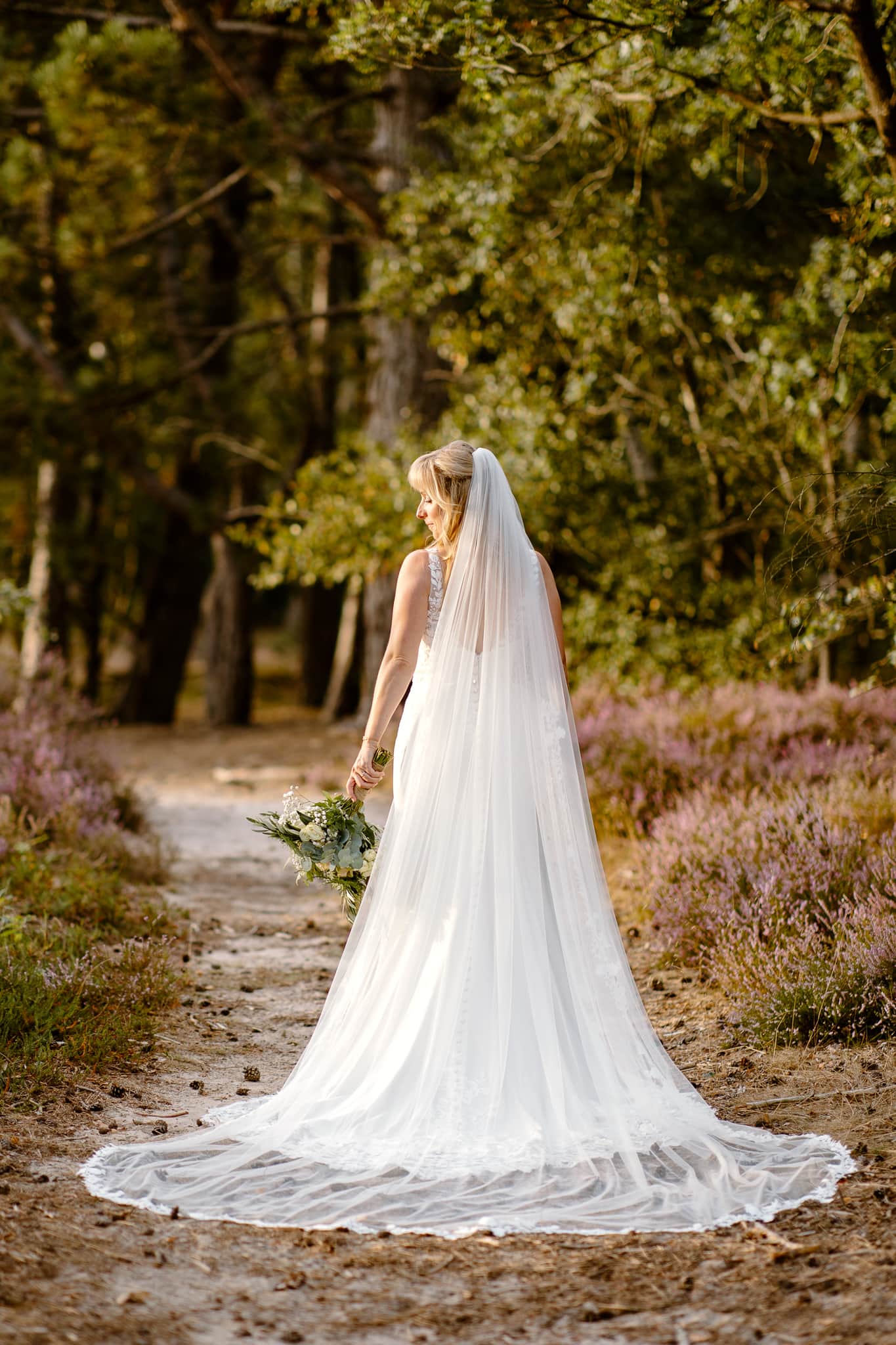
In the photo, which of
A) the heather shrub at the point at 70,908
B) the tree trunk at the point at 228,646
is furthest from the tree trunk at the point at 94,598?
the heather shrub at the point at 70,908

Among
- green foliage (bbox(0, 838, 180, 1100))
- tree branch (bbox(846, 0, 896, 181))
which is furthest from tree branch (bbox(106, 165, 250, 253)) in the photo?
tree branch (bbox(846, 0, 896, 181))

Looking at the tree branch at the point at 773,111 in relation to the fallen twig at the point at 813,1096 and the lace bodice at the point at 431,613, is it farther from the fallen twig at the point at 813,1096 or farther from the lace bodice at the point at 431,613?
the fallen twig at the point at 813,1096

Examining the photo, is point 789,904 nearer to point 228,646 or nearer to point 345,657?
point 228,646

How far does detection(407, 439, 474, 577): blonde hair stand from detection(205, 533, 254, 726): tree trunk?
45.6 ft

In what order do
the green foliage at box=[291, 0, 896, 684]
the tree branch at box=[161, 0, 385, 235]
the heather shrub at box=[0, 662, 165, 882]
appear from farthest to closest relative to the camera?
the tree branch at box=[161, 0, 385, 235] → the heather shrub at box=[0, 662, 165, 882] → the green foliage at box=[291, 0, 896, 684]

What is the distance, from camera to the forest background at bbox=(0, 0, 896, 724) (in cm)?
743

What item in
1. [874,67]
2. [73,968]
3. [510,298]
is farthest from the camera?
[510,298]

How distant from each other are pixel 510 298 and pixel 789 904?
689cm

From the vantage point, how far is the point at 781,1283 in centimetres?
338

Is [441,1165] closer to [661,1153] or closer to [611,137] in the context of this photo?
[661,1153]

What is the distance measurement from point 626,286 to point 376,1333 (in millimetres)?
8602

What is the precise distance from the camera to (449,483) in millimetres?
4945

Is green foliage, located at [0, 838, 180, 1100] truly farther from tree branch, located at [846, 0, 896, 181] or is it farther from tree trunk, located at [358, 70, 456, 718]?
tree trunk, located at [358, 70, 456, 718]

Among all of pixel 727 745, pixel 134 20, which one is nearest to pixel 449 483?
pixel 727 745
